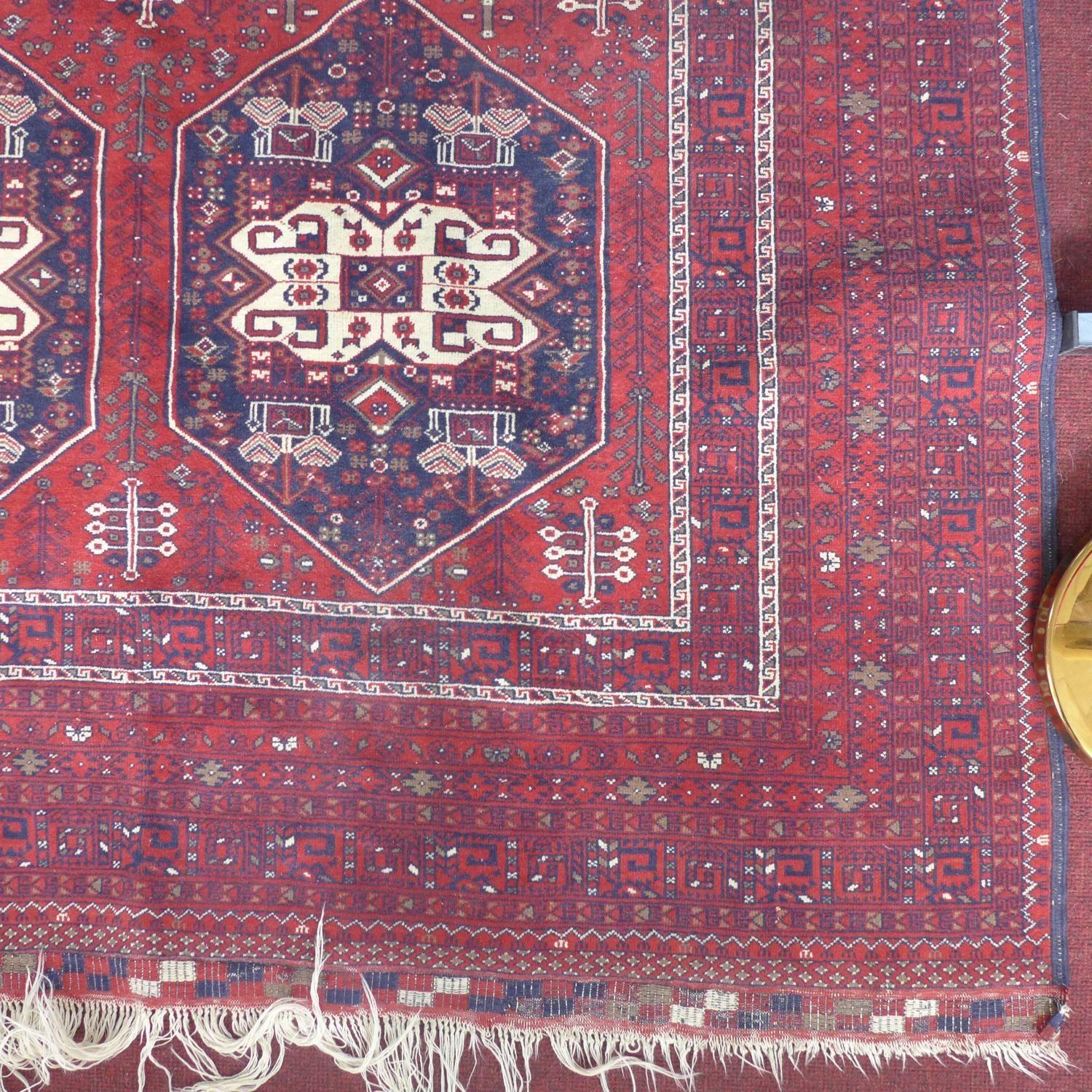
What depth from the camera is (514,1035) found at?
1302 millimetres

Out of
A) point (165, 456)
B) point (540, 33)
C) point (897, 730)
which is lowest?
point (897, 730)

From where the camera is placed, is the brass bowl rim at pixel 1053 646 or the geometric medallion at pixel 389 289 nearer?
the brass bowl rim at pixel 1053 646

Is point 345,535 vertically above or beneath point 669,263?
beneath

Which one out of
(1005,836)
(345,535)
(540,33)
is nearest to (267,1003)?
(345,535)

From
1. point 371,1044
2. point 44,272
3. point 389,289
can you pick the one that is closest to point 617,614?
point 389,289

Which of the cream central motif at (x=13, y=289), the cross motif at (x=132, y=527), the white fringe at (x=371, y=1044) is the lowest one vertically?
the white fringe at (x=371, y=1044)

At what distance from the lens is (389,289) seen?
1330mm

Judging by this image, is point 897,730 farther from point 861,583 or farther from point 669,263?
point 669,263

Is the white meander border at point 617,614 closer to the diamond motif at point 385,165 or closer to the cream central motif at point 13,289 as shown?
the cream central motif at point 13,289

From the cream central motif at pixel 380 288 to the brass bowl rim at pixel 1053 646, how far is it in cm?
88

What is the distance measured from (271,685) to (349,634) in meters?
0.14

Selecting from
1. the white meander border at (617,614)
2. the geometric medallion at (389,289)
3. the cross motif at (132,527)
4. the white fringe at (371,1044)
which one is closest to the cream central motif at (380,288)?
the geometric medallion at (389,289)

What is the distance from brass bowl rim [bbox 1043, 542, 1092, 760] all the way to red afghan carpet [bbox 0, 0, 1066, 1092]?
62mm

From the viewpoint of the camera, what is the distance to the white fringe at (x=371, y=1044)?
4.20 feet
